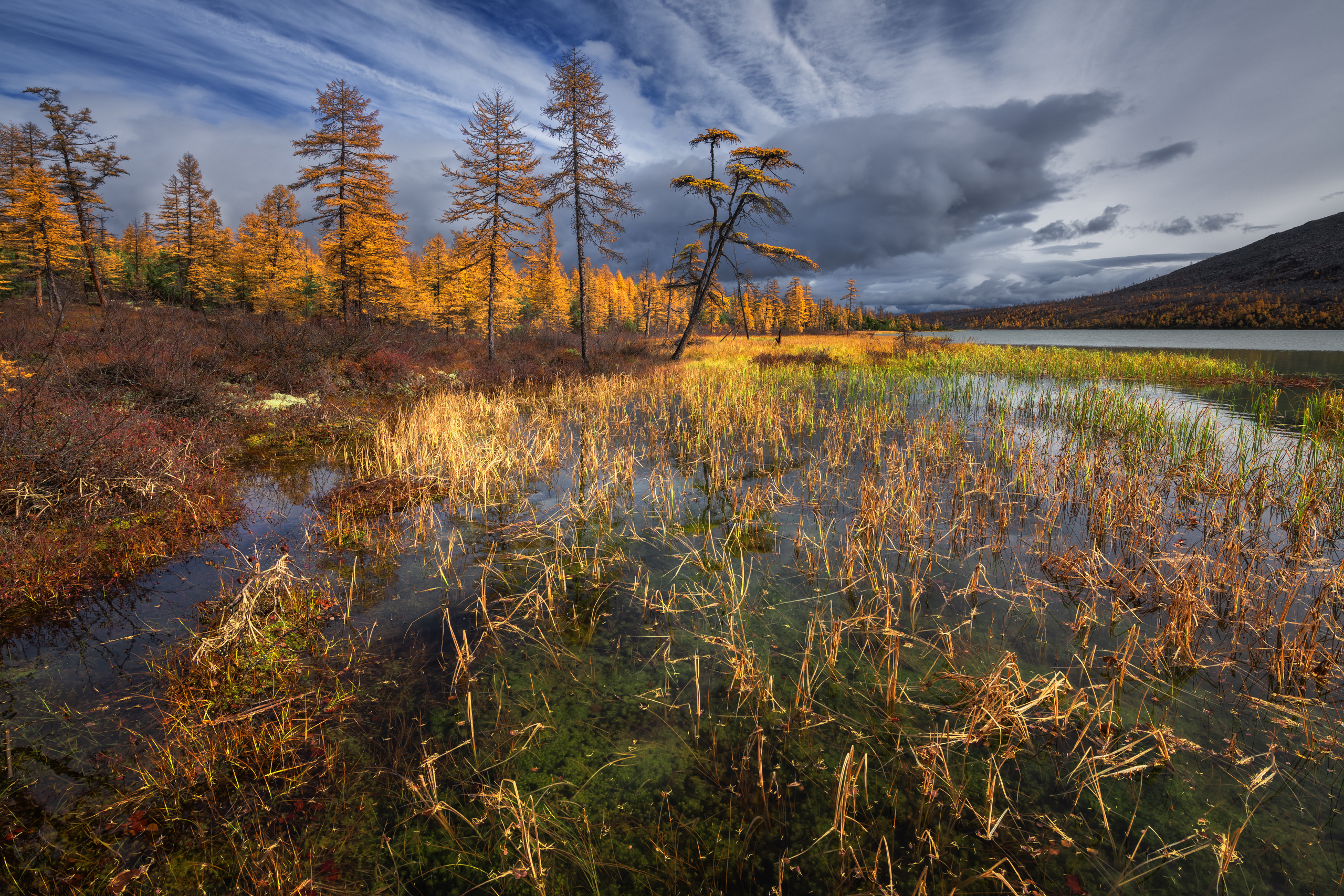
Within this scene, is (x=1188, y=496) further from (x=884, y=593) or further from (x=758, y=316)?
(x=758, y=316)

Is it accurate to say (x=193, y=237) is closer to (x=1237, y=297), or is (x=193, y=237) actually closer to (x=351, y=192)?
(x=351, y=192)

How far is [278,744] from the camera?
2.77 m

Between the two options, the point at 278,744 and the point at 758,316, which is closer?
the point at 278,744

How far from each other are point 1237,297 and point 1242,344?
44.3 meters

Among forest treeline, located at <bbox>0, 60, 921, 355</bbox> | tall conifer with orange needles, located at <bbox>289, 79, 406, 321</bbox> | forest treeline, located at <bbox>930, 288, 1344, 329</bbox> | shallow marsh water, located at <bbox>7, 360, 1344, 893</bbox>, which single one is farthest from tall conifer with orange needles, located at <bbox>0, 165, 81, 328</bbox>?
forest treeline, located at <bbox>930, 288, 1344, 329</bbox>

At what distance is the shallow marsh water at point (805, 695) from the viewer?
234 cm

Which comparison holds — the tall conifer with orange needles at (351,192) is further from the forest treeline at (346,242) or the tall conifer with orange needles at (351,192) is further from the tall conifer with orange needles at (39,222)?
the tall conifer with orange needles at (39,222)

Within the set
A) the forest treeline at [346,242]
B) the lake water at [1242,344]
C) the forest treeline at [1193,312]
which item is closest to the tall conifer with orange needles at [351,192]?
the forest treeline at [346,242]

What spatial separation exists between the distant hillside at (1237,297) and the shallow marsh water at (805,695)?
83.4 m

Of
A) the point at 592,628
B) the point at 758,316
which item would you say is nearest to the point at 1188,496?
the point at 592,628

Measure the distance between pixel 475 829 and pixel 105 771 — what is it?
83.8 inches

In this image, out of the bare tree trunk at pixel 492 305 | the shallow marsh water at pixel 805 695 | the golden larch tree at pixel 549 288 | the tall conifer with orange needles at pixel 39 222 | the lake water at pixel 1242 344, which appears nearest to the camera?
the shallow marsh water at pixel 805 695

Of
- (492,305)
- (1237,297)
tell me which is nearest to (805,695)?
(492,305)

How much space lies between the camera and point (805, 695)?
10.7 feet
